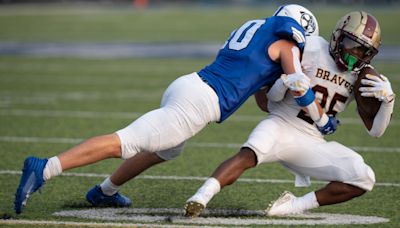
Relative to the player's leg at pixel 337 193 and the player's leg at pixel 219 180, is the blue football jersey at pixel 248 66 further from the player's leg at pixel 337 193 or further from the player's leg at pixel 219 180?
the player's leg at pixel 337 193

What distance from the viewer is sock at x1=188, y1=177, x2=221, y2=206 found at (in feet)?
16.4

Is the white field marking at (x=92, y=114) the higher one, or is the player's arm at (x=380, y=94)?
the player's arm at (x=380, y=94)

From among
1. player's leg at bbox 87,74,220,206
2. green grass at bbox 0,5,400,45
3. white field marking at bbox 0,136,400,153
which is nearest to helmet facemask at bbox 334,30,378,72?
player's leg at bbox 87,74,220,206

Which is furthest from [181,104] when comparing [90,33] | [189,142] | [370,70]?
[90,33]

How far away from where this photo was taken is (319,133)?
5.38 metres

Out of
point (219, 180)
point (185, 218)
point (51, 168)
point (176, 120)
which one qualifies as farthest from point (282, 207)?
point (51, 168)

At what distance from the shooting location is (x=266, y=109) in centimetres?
559

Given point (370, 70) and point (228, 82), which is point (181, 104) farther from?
point (370, 70)

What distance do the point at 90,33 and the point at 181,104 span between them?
55.6 feet

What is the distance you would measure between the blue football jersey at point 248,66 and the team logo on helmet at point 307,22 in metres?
0.22

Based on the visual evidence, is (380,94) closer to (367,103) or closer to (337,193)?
(367,103)

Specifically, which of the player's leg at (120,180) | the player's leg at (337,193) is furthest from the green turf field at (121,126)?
the player's leg at (337,193)

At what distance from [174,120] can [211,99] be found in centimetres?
23

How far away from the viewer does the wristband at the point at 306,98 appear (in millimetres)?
5043
